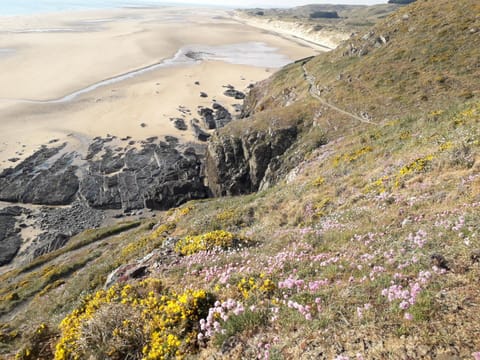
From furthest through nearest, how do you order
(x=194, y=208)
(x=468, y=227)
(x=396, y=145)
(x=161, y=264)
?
(x=194, y=208), (x=396, y=145), (x=161, y=264), (x=468, y=227)

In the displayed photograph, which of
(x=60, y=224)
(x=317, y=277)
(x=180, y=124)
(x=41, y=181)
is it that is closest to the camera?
(x=317, y=277)

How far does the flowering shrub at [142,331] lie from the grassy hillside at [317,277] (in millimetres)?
34

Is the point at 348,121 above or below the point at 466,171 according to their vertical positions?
below

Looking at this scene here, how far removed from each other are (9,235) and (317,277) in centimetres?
4356

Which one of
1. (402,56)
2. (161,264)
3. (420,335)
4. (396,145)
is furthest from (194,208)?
(402,56)

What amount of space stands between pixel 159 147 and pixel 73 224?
20287 millimetres

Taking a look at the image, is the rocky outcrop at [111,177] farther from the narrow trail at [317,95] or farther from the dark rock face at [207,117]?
the narrow trail at [317,95]

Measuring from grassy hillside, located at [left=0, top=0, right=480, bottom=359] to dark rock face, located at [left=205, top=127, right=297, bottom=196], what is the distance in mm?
9820

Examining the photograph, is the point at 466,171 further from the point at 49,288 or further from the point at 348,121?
the point at 49,288

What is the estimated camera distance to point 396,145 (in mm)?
19453

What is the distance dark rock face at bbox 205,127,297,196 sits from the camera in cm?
3566

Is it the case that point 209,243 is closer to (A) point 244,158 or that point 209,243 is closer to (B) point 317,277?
(B) point 317,277

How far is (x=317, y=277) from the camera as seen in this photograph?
27.8ft

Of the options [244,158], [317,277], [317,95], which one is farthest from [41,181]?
[317,277]
